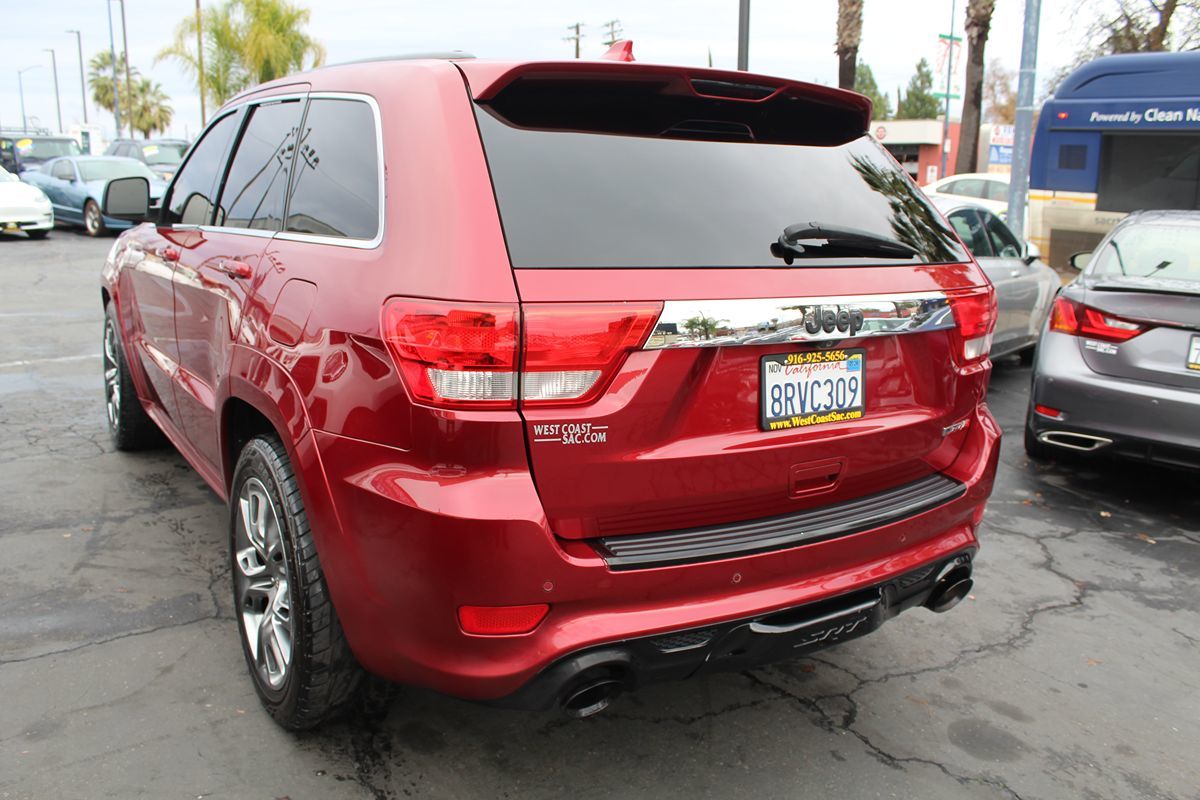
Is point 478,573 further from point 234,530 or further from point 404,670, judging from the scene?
point 234,530

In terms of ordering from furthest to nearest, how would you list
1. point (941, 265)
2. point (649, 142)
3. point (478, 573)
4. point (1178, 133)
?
1. point (1178, 133)
2. point (941, 265)
3. point (649, 142)
4. point (478, 573)

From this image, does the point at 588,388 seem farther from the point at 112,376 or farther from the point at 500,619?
the point at 112,376

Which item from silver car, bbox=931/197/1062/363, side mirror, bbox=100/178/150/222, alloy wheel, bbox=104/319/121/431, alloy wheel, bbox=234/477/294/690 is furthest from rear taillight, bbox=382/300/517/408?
silver car, bbox=931/197/1062/363

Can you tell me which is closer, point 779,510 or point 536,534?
point 536,534

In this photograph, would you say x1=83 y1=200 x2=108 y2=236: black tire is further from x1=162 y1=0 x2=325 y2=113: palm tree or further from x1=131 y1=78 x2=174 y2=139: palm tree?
x1=131 y1=78 x2=174 y2=139: palm tree

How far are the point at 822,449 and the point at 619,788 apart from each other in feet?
3.53

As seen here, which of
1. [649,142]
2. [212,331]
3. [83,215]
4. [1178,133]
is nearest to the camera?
[649,142]

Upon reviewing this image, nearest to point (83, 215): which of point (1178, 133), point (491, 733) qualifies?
point (1178, 133)

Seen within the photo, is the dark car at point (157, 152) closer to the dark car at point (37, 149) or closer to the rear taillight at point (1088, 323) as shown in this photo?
the dark car at point (37, 149)

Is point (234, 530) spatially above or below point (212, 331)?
below

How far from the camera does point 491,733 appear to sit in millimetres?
2977

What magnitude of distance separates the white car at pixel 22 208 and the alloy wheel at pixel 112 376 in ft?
50.8

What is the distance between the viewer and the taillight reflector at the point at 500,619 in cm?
224

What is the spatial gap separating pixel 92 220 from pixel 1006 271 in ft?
59.1
